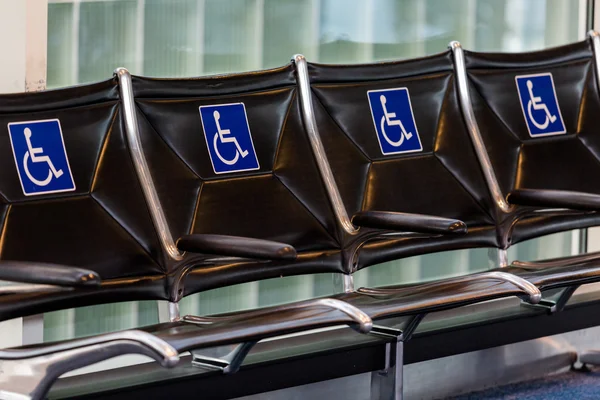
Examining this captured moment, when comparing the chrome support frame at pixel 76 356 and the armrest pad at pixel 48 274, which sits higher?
the armrest pad at pixel 48 274

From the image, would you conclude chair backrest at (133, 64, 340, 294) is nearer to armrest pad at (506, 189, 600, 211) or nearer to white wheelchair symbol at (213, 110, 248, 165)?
white wheelchair symbol at (213, 110, 248, 165)

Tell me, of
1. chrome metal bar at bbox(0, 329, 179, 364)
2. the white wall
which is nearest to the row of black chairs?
chrome metal bar at bbox(0, 329, 179, 364)

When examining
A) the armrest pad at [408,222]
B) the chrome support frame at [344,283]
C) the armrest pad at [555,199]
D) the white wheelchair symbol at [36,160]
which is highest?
the white wheelchair symbol at [36,160]

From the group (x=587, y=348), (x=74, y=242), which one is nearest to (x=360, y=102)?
(x=74, y=242)

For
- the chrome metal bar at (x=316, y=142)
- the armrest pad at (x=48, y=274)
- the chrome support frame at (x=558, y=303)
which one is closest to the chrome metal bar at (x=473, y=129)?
the chrome support frame at (x=558, y=303)

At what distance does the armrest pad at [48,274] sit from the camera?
170 cm

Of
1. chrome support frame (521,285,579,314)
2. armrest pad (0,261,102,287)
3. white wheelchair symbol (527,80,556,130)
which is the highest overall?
white wheelchair symbol (527,80,556,130)

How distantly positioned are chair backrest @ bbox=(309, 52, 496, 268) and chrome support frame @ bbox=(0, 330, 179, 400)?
93 centimetres

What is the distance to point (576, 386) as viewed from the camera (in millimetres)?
2996

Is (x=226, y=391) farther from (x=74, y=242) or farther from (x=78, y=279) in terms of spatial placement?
(x=78, y=279)

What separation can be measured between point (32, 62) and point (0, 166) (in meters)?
0.44

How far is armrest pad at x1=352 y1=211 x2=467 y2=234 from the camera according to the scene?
89.0 inches

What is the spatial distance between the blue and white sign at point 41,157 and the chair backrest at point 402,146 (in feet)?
2.18

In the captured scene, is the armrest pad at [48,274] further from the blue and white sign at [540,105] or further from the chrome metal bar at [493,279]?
the blue and white sign at [540,105]
